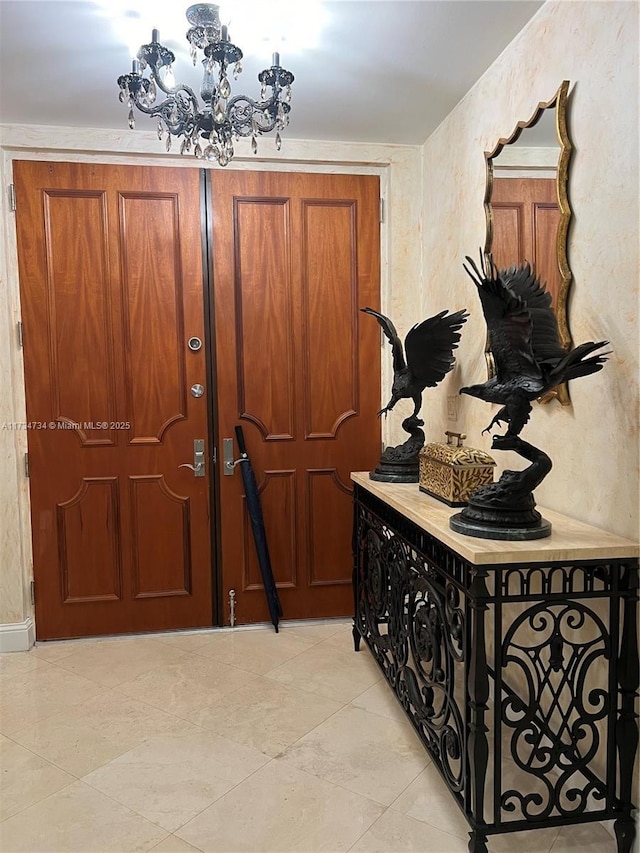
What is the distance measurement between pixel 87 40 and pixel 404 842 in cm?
281

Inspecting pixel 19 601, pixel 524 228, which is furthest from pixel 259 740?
pixel 524 228

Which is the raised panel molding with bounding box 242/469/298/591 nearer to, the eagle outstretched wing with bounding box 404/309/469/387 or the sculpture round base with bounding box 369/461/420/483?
the sculpture round base with bounding box 369/461/420/483

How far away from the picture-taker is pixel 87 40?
2.32 meters

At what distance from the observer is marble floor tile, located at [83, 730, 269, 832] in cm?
199

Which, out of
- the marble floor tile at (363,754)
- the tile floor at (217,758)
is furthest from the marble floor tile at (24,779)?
the marble floor tile at (363,754)

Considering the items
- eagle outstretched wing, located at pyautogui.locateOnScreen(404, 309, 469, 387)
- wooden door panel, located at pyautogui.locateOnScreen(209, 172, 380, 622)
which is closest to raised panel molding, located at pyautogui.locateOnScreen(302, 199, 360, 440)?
wooden door panel, located at pyautogui.locateOnScreen(209, 172, 380, 622)

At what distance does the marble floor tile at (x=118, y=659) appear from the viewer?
2893 millimetres

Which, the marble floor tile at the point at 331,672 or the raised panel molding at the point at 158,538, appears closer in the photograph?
the marble floor tile at the point at 331,672

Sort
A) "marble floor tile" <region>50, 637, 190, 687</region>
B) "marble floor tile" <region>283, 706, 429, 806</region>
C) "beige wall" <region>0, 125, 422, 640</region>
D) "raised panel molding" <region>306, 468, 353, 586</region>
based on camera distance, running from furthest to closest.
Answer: "raised panel molding" <region>306, 468, 353, 586</region>
"beige wall" <region>0, 125, 422, 640</region>
"marble floor tile" <region>50, 637, 190, 687</region>
"marble floor tile" <region>283, 706, 429, 806</region>

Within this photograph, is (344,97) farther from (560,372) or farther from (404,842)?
(404,842)

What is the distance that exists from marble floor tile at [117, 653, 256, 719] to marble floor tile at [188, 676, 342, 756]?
44mm

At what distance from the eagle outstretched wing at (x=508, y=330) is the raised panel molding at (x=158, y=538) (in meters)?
2.05

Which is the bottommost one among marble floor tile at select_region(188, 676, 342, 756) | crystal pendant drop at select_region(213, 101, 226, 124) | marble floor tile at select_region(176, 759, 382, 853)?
marble floor tile at select_region(188, 676, 342, 756)

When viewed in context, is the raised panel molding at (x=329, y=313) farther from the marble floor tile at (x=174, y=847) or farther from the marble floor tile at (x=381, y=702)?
the marble floor tile at (x=174, y=847)
